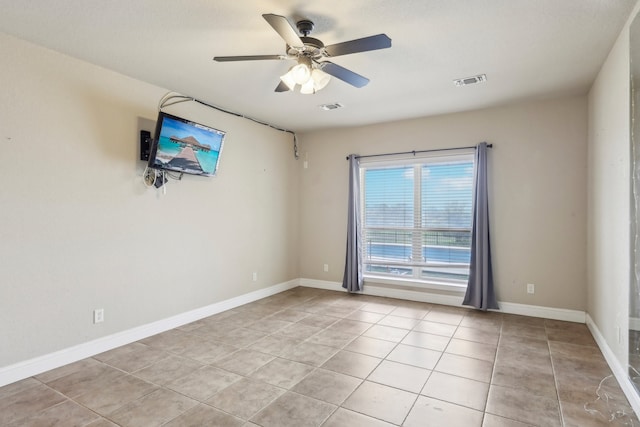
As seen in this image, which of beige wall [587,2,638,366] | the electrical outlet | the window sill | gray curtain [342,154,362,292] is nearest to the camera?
beige wall [587,2,638,366]

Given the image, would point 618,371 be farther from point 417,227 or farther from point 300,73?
point 300,73

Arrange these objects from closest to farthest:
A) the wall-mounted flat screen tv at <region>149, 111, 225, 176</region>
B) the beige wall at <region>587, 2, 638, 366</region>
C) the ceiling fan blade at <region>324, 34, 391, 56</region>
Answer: the ceiling fan blade at <region>324, 34, 391, 56</region> < the beige wall at <region>587, 2, 638, 366</region> < the wall-mounted flat screen tv at <region>149, 111, 225, 176</region>

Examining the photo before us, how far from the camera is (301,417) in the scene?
7.06ft

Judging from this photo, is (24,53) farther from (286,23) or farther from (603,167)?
(603,167)

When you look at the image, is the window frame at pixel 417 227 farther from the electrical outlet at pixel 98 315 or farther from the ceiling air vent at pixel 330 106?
the electrical outlet at pixel 98 315

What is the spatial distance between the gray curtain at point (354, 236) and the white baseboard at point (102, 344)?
1578 millimetres

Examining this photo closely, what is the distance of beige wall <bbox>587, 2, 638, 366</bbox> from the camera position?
2.48 m

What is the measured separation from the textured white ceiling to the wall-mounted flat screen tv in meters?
0.44

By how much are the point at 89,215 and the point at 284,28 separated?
2391 mm

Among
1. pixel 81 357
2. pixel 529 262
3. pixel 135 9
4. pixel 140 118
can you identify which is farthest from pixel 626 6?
pixel 81 357

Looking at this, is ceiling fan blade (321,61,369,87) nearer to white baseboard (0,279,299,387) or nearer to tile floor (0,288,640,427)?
tile floor (0,288,640,427)

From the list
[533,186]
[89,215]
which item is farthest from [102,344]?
[533,186]

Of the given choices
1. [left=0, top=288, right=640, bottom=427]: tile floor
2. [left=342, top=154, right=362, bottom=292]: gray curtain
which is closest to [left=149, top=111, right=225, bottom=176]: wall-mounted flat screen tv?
[left=0, top=288, right=640, bottom=427]: tile floor

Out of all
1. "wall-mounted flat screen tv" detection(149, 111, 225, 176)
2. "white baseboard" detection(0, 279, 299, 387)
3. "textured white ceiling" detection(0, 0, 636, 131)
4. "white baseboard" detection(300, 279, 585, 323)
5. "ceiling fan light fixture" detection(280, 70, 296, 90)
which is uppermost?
"textured white ceiling" detection(0, 0, 636, 131)
